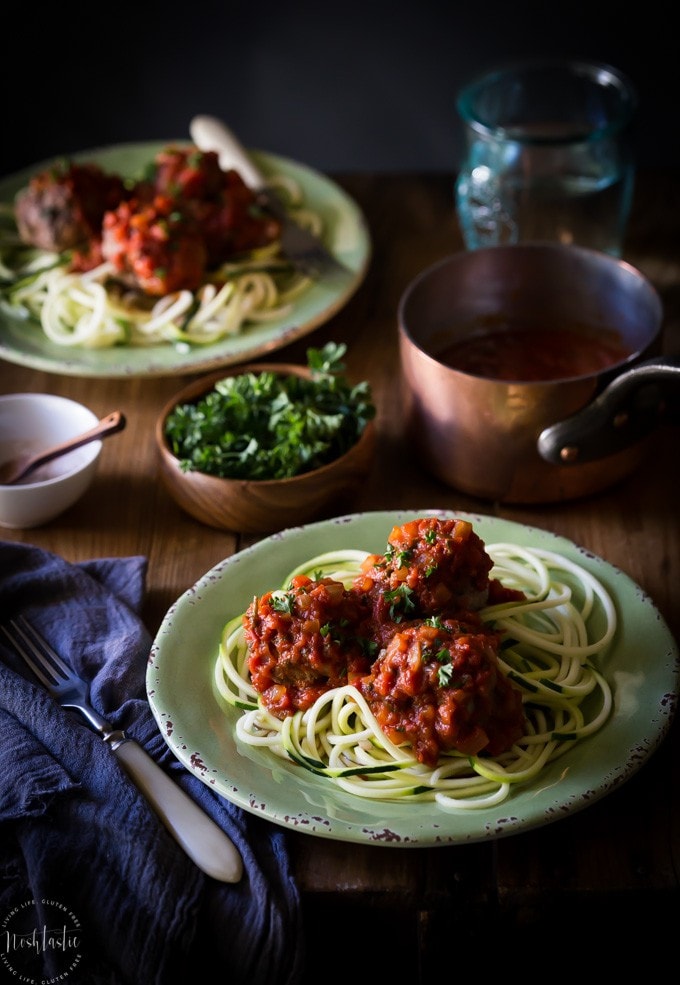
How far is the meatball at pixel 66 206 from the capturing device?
350 cm

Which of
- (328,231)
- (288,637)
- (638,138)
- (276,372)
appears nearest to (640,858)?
(288,637)

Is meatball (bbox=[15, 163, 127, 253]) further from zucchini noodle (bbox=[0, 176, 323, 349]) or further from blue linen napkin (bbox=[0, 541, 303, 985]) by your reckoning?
blue linen napkin (bbox=[0, 541, 303, 985])

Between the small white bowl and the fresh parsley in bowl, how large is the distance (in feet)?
0.70

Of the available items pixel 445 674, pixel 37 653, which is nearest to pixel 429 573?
pixel 445 674

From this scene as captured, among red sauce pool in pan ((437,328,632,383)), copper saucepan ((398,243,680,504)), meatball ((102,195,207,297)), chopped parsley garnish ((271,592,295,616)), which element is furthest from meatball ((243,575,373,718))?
meatball ((102,195,207,297))

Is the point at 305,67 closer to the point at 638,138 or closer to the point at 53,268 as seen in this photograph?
the point at 638,138

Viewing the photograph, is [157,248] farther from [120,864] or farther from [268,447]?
[120,864]

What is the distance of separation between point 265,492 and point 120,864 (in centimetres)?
91

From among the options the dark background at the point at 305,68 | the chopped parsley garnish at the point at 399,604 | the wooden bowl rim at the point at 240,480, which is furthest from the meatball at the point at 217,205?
the chopped parsley garnish at the point at 399,604

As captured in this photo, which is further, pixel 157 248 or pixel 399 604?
pixel 157 248

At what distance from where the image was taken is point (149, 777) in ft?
6.90

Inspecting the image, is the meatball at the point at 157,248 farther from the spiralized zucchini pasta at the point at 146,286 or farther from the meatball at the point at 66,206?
the meatball at the point at 66,206

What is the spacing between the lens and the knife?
3.47 m

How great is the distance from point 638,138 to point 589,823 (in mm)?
3568
